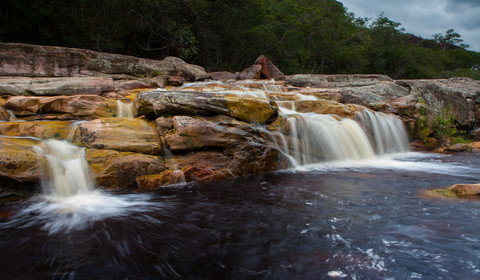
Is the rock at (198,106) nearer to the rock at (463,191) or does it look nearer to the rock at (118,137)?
the rock at (118,137)

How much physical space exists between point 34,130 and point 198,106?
3310 mm

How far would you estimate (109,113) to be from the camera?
22.5 ft

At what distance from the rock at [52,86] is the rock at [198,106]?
9.29 feet

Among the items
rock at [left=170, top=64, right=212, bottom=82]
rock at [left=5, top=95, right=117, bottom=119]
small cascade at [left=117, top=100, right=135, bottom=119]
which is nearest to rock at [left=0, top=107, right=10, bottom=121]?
rock at [left=5, top=95, right=117, bottom=119]

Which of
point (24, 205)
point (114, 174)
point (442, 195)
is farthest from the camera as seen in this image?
point (114, 174)

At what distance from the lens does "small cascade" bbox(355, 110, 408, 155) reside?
885 cm

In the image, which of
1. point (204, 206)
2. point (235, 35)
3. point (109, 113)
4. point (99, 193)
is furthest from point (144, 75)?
point (235, 35)

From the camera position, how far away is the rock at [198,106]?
623cm

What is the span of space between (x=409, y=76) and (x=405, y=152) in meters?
40.5

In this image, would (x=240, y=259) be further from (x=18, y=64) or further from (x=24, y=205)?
(x=18, y=64)

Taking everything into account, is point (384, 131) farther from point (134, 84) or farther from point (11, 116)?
point (11, 116)

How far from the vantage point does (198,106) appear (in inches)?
247

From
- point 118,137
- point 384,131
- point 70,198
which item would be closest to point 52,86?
point 118,137

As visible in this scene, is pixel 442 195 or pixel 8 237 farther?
pixel 442 195
